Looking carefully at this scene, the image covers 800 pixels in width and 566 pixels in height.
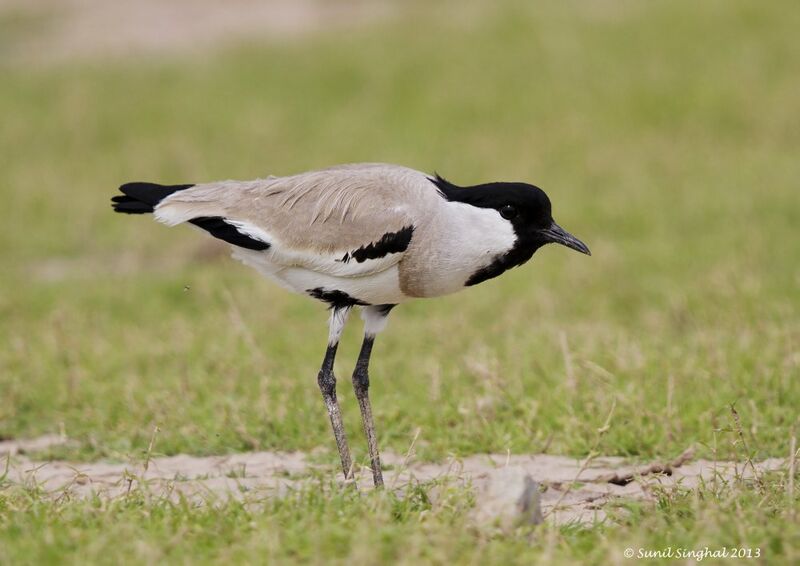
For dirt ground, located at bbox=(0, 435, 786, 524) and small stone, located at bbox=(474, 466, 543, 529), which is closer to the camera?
small stone, located at bbox=(474, 466, 543, 529)

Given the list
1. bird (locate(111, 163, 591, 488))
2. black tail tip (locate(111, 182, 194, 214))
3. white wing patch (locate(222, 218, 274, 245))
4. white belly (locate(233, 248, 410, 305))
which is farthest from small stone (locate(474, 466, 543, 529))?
black tail tip (locate(111, 182, 194, 214))

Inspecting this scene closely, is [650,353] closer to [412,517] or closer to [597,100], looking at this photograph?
[412,517]

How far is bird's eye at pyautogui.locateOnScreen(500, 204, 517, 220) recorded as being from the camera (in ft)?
15.4

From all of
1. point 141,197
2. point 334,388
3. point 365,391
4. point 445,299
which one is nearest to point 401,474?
point 365,391

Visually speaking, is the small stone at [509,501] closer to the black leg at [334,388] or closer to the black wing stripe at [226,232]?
the black leg at [334,388]

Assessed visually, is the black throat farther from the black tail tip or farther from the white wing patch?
Answer: the black tail tip

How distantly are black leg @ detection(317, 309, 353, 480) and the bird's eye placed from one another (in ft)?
2.73

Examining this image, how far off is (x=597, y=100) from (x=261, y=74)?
4386 millimetres

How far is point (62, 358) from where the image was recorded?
7.06m

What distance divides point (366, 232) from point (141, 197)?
3.80 feet

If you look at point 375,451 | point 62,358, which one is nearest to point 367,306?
point 375,451

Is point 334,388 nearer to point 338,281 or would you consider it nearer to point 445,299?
point 338,281

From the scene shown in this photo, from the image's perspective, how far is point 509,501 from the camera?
3.80 meters

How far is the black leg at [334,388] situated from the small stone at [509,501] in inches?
37.9
